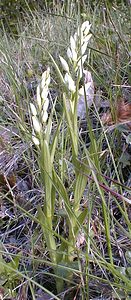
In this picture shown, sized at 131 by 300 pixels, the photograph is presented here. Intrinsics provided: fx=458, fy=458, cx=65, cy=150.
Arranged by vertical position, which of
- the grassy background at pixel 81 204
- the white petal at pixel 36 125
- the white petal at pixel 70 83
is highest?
the white petal at pixel 70 83

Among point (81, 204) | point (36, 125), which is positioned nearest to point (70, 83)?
point (36, 125)

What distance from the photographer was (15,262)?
1.09 m

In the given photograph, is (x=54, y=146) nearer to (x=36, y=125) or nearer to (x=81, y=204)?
(x=36, y=125)

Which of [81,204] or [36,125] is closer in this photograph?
[36,125]

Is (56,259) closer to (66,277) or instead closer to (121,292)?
(66,277)

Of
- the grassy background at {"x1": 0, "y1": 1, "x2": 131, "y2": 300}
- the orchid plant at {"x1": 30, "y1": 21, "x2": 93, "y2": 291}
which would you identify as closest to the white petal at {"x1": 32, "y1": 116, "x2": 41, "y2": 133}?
the orchid plant at {"x1": 30, "y1": 21, "x2": 93, "y2": 291}

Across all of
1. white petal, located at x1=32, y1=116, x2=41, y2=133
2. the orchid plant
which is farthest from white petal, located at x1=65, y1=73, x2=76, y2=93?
white petal, located at x1=32, y1=116, x2=41, y2=133

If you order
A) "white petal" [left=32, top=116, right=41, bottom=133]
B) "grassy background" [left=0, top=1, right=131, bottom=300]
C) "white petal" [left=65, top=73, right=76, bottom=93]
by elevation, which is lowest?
"grassy background" [left=0, top=1, right=131, bottom=300]

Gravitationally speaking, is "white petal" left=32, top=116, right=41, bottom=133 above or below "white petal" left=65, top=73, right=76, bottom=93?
below

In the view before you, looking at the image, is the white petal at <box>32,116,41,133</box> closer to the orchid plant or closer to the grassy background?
the orchid plant

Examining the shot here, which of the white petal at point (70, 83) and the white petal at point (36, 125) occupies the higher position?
the white petal at point (70, 83)

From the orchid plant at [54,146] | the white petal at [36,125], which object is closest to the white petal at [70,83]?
the orchid plant at [54,146]

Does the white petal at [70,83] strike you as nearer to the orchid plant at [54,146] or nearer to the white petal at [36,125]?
the orchid plant at [54,146]

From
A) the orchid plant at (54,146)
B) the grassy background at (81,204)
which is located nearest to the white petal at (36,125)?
the orchid plant at (54,146)
